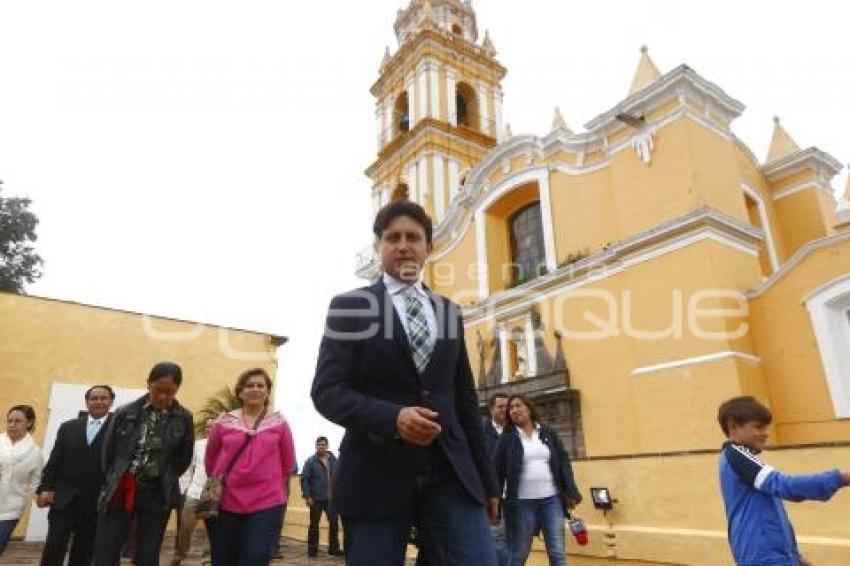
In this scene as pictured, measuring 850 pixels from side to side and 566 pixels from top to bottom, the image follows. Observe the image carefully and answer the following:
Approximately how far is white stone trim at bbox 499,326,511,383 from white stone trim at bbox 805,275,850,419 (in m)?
6.77

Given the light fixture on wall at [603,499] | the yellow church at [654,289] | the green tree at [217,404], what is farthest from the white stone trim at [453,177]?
the light fixture on wall at [603,499]

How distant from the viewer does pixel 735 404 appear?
3244mm

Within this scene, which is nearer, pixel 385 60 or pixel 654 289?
pixel 654 289

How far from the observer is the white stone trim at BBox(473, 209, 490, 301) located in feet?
55.1

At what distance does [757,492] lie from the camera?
2.96m

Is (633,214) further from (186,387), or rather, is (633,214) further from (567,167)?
(186,387)

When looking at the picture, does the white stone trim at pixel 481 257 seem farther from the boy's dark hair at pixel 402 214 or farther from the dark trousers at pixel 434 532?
the dark trousers at pixel 434 532

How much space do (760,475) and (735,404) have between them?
457mm

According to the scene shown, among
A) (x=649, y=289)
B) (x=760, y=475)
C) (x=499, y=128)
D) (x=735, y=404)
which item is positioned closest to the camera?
(x=760, y=475)

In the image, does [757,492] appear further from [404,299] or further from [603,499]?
[603,499]

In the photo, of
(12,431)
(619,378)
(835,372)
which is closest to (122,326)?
(12,431)

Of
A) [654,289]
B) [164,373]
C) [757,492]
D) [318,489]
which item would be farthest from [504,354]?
[757,492]

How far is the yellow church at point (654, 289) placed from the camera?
863cm

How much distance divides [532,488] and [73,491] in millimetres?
3729
